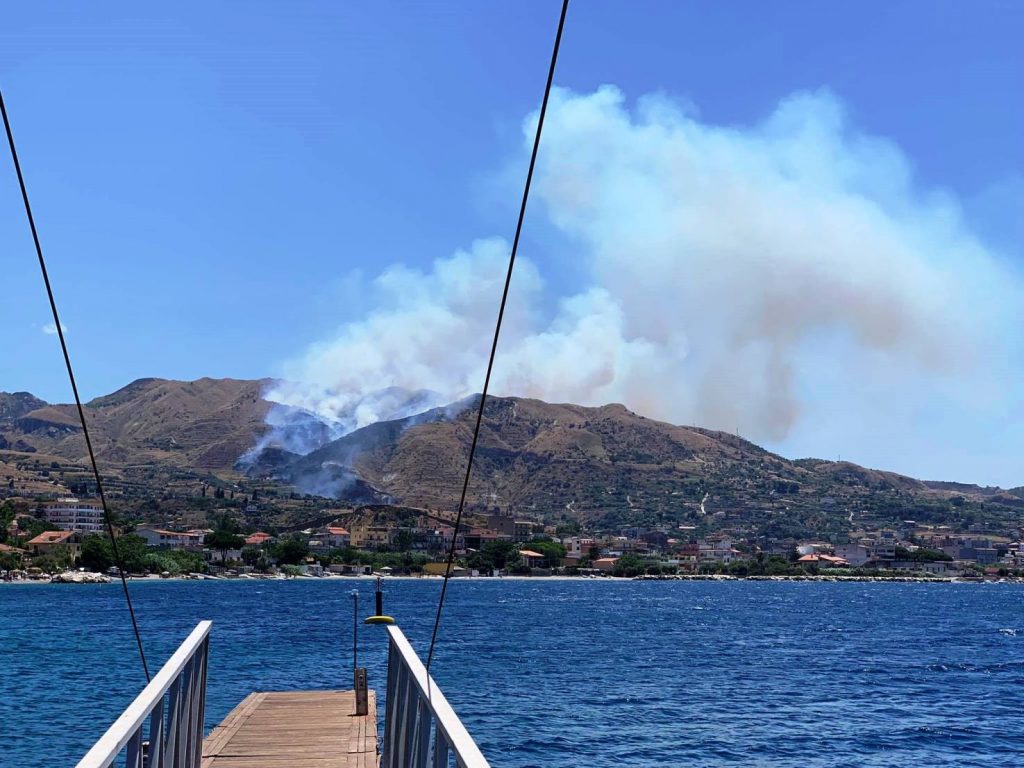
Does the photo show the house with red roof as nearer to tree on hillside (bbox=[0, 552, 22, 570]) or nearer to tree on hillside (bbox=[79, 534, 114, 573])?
tree on hillside (bbox=[79, 534, 114, 573])

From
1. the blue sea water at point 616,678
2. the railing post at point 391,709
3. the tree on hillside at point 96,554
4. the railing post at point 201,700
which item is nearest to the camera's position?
the railing post at point 391,709

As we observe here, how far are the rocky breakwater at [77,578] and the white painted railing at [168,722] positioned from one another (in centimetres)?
16520

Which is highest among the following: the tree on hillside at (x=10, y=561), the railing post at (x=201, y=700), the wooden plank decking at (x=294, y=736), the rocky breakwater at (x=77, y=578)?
the railing post at (x=201, y=700)

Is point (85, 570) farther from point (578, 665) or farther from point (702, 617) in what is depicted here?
point (578, 665)

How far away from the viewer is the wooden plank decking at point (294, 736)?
13734 mm

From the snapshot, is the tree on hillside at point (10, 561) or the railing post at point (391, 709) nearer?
the railing post at point (391, 709)

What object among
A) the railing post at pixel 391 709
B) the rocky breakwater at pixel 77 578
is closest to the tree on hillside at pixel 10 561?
the rocky breakwater at pixel 77 578

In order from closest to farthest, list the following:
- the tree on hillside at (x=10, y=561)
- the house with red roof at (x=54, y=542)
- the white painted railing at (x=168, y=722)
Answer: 1. the white painted railing at (x=168, y=722)
2. the tree on hillside at (x=10, y=561)
3. the house with red roof at (x=54, y=542)

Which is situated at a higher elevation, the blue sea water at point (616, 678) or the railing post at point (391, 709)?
the railing post at point (391, 709)

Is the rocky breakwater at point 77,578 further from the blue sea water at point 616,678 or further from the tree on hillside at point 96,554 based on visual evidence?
the blue sea water at point 616,678

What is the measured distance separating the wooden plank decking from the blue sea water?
33.4ft

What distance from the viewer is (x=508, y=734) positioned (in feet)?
109

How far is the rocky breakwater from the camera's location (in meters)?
164

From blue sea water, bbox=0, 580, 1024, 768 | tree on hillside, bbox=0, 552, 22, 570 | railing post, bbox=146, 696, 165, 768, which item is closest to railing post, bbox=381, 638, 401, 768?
railing post, bbox=146, 696, 165, 768
